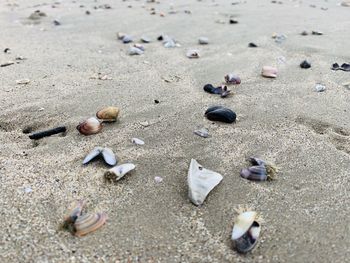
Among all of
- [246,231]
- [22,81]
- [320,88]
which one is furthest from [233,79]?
[246,231]

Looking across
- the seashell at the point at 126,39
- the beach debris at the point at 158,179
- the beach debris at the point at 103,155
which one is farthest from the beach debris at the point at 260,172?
the seashell at the point at 126,39

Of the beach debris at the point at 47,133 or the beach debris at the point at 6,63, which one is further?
the beach debris at the point at 6,63

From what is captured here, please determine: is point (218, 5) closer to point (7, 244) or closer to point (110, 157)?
point (110, 157)

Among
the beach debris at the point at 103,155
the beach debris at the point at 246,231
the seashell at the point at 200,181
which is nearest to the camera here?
the beach debris at the point at 246,231

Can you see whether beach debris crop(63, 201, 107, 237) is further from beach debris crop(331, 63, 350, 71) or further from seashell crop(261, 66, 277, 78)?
beach debris crop(331, 63, 350, 71)

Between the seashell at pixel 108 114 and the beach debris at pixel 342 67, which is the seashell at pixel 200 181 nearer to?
the seashell at pixel 108 114

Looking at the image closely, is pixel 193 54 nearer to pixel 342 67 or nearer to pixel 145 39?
pixel 145 39
